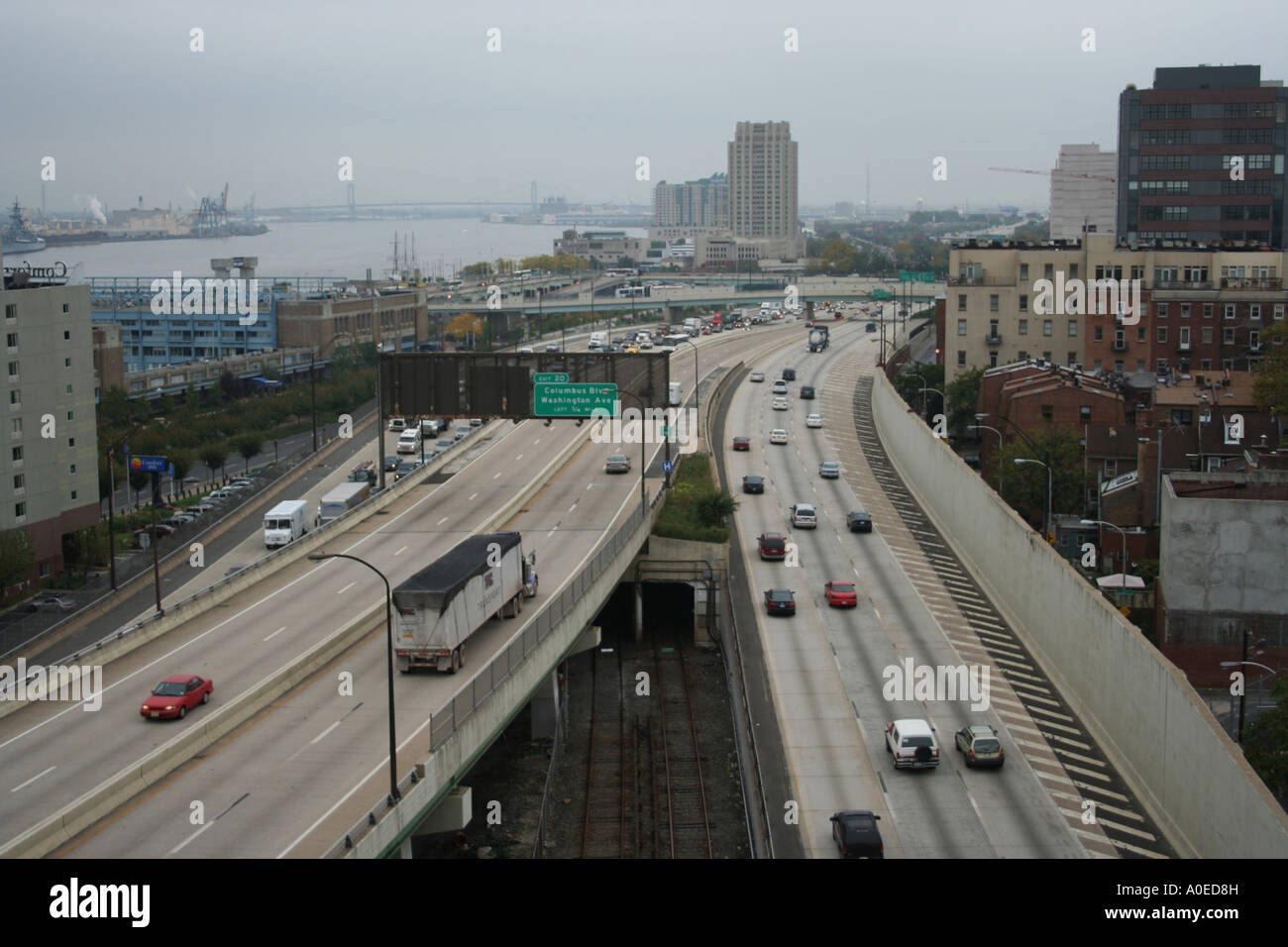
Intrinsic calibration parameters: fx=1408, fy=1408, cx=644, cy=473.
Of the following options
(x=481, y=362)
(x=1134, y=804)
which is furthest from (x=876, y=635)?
(x=481, y=362)

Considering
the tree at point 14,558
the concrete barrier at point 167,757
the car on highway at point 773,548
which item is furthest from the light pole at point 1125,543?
the tree at point 14,558

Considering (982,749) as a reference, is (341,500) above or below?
above

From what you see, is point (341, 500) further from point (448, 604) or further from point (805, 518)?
point (448, 604)

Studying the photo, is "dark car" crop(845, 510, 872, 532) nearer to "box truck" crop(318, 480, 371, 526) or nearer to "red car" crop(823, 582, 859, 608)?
"red car" crop(823, 582, 859, 608)

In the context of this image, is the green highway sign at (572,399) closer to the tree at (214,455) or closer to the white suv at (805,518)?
the white suv at (805,518)

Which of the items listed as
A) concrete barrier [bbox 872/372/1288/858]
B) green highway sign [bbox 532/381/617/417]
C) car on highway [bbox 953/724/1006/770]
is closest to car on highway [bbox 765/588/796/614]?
concrete barrier [bbox 872/372/1288/858]
